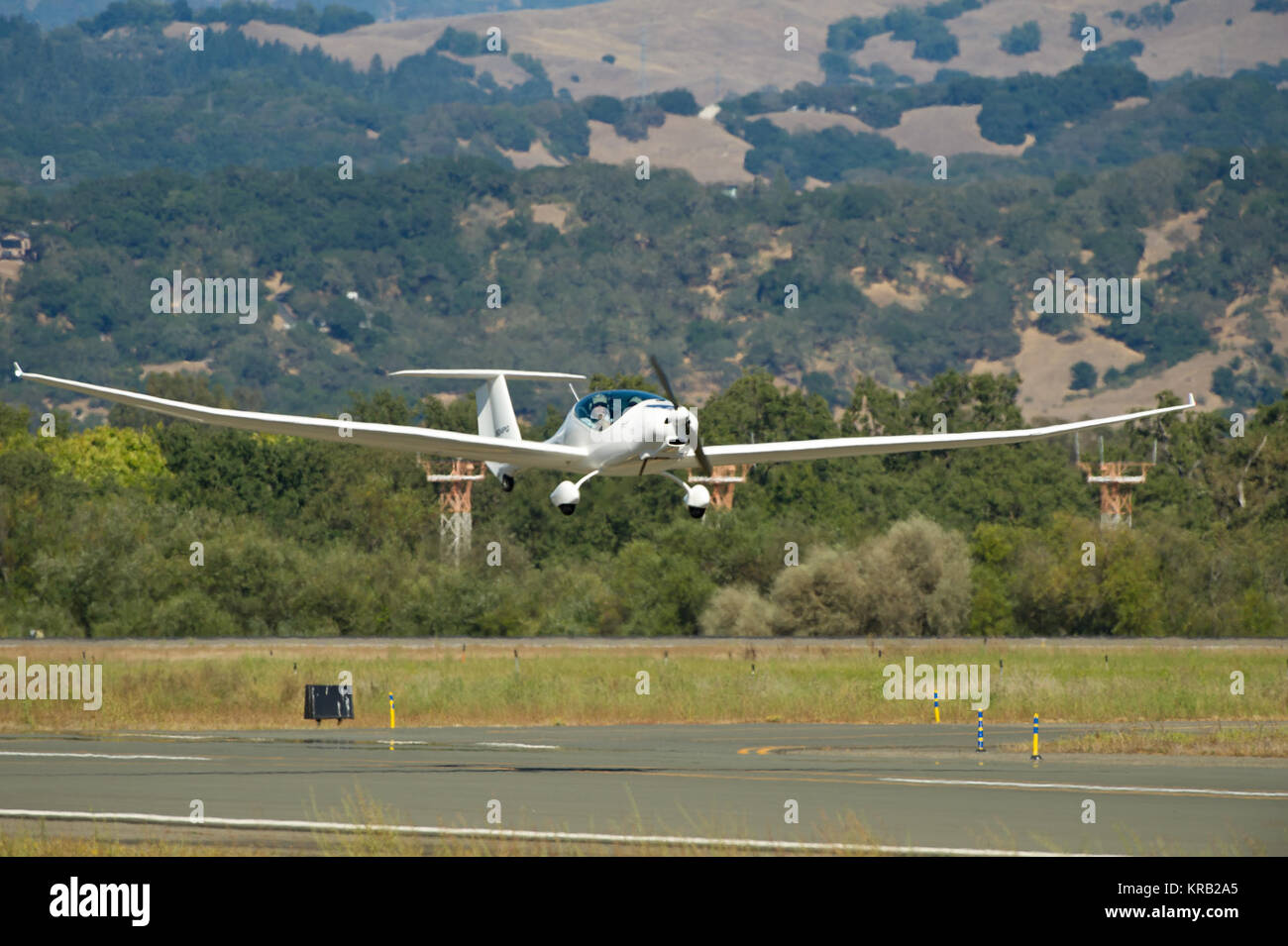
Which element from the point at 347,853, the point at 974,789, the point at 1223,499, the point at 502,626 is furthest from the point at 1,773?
the point at 1223,499

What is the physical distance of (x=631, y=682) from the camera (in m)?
58.7

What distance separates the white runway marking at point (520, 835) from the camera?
22.2 metres

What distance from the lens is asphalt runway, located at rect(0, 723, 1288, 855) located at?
2467 cm

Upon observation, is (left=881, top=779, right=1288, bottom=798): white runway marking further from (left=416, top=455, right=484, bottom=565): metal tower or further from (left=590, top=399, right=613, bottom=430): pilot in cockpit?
(left=416, top=455, right=484, bottom=565): metal tower

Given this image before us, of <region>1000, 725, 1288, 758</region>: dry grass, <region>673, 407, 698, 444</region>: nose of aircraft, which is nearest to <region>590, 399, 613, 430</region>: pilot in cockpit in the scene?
<region>673, 407, 698, 444</region>: nose of aircraft

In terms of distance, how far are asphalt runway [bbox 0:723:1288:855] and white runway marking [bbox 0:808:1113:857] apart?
0.16 meters

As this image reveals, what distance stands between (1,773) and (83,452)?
107 meters

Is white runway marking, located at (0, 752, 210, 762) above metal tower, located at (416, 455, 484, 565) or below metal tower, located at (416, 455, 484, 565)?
below

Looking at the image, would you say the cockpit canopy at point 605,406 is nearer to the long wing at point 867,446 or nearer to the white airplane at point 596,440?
the white airplane at point 596,440

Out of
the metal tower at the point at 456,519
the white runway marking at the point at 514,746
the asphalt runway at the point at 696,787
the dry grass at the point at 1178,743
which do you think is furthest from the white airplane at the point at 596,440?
the metal tower at the point at 456,519

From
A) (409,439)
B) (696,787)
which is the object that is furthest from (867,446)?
→ (409,439)

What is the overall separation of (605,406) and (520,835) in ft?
28.3
